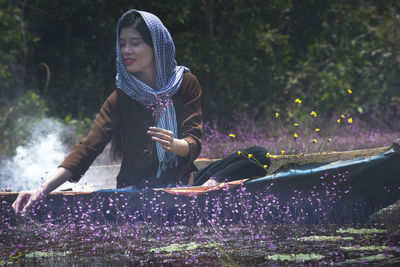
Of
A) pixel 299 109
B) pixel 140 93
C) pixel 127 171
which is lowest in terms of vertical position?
pixel 299 109

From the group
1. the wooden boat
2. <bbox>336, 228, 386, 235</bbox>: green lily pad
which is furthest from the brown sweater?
<bbox>336, 228, 386, 235</bbox>: green lily pad

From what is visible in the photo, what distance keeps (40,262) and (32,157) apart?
3282 mm

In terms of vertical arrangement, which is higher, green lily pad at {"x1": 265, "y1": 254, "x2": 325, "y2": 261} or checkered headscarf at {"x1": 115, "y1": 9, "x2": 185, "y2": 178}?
checkered headscarf at {"x1": 115, "y1": 9, "x2": 185, "y2": 178}

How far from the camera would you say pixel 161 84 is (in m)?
4.27

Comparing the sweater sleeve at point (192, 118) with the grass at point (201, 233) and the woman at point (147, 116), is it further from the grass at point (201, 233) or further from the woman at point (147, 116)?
the grass at point (201, 233)

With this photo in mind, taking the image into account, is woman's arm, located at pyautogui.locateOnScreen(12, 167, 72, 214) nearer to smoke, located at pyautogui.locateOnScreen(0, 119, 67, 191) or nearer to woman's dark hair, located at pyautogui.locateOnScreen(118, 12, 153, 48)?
smoke, located at pyautogui.locateOnScreen(0, 119, 67, 191)

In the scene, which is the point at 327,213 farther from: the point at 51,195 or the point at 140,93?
the point at 51,195

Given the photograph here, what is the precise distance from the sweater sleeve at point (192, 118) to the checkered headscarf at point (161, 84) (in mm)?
90

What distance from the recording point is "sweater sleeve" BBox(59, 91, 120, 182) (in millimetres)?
4133

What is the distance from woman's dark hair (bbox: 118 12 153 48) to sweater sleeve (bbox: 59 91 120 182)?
0.55 meters

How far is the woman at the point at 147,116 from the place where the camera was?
13.6 feet

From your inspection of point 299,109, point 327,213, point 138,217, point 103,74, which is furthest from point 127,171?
point 103,74

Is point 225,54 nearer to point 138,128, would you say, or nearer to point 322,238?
point 138,128

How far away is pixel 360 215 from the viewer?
4.13 m
